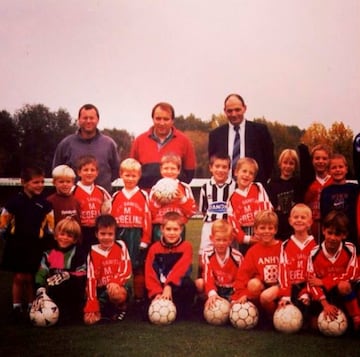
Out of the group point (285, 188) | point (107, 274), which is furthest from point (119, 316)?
point (285, 188)

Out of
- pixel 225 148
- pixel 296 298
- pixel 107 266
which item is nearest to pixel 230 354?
pixel 296 298

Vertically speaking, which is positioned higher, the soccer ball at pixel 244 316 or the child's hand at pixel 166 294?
the child's hand at pixel 166 294

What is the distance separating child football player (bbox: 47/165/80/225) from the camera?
128 inches

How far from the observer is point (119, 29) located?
3299 millimetres

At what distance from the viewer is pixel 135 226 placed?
3270 mm

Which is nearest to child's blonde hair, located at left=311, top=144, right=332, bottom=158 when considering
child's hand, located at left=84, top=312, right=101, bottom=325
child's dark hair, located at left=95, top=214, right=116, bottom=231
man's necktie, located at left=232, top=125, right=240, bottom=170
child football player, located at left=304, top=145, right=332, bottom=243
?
child football player, located at left=304, top=145, right=332, bottom=243

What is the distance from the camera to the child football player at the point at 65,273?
303cm

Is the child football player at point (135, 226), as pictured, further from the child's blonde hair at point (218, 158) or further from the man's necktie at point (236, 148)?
the man's necktie at point (236, 148)

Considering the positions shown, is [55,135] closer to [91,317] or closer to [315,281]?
[91,317]

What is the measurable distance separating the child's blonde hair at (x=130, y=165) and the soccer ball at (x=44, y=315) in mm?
1055

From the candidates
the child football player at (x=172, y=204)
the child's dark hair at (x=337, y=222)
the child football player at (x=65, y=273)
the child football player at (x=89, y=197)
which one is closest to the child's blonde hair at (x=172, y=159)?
the child football player at (x=172, y=204)

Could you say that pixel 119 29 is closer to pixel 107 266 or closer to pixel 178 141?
pixel 178 141

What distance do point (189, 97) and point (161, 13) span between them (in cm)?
63

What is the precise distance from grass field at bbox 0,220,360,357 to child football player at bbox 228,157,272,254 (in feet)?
2.17
